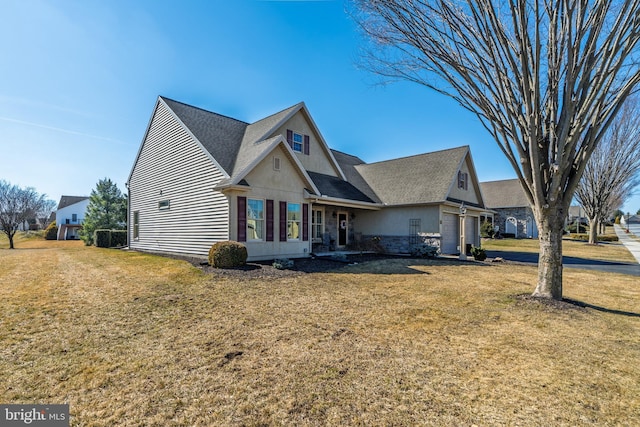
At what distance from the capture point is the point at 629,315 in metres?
6.09

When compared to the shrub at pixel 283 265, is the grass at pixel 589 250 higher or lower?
lower

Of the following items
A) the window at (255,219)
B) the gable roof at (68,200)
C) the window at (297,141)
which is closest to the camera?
the window at (255,219)

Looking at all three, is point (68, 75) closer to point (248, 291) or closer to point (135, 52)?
point (135, 52)

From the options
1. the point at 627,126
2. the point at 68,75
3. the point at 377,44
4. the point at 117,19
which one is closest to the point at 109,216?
the point at 68,75

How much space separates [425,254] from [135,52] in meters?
15.1

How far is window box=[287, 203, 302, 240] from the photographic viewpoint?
43.4 ft

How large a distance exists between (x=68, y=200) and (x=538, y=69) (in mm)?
71973

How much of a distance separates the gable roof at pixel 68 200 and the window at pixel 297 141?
58330mm

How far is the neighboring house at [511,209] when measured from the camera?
3362 centimetres

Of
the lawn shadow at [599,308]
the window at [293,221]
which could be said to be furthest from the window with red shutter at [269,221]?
the lawn shadow at [599,308]

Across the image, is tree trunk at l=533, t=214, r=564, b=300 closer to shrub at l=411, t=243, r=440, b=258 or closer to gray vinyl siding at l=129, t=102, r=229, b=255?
shrub at l=411, t=243, r=440, b=258

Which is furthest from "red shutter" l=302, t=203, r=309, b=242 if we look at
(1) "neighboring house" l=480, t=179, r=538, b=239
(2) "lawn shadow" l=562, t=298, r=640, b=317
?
(1) "neighboring house" l=480, t=179, r=538, b=239

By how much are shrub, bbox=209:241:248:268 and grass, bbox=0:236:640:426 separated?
7.56 feet

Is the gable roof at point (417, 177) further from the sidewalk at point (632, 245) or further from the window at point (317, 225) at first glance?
the sidewalk at point (632, 245)
